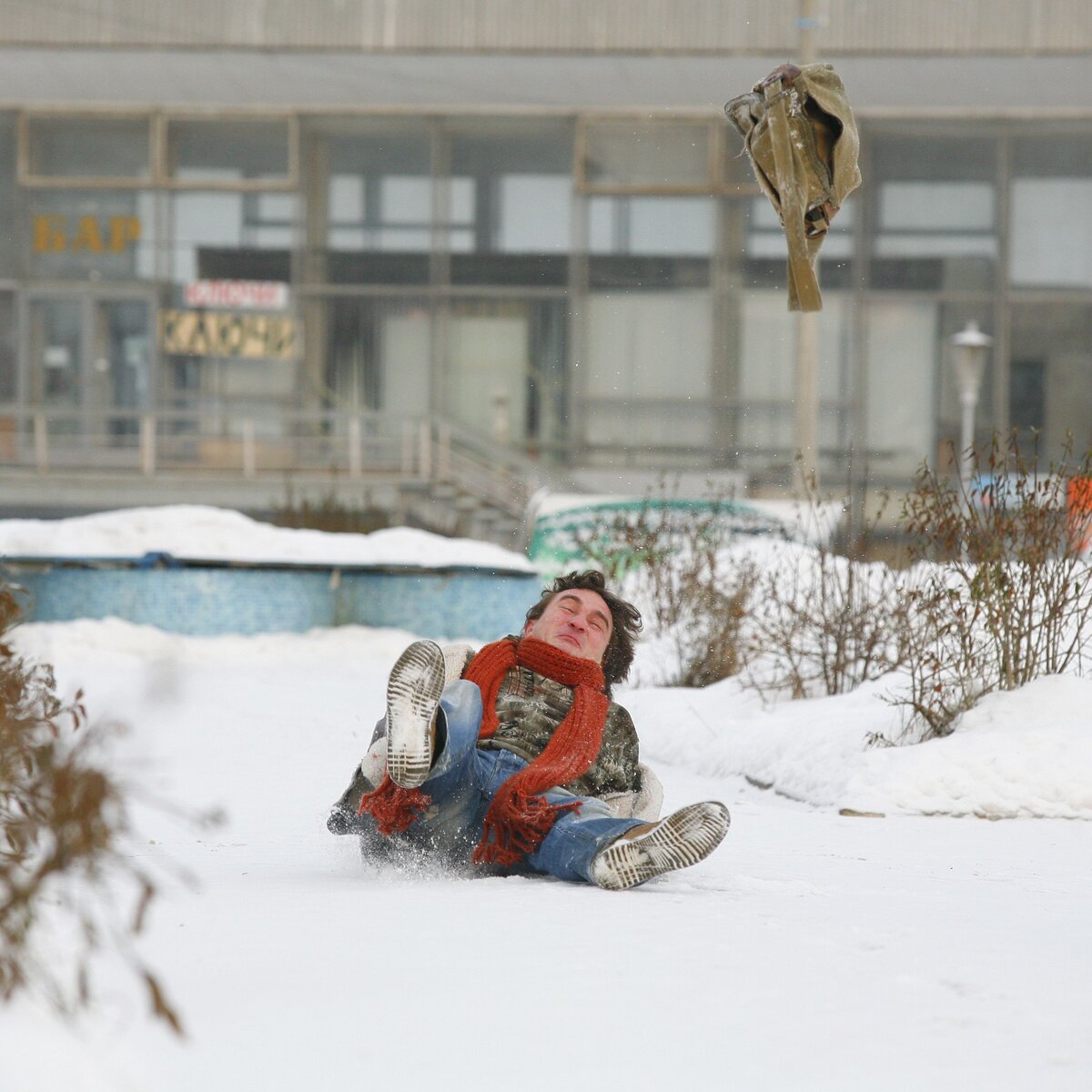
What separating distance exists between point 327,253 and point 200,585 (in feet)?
44.5

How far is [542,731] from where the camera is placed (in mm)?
4496

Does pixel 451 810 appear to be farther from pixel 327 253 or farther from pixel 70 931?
pixel 327 253

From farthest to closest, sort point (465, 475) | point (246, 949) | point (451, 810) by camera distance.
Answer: point (465, 475)
point (451, 810)
point (246, 949)

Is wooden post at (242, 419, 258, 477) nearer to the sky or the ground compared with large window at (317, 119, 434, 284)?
nearer to the ground

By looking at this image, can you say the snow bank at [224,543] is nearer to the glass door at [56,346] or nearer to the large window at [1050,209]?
the glass door at [56,346]

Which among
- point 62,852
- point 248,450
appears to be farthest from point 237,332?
point 62,852

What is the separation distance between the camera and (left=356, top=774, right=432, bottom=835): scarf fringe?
4102 millimetres

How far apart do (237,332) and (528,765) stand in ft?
70.5

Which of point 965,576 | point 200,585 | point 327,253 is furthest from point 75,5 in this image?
point 965,576

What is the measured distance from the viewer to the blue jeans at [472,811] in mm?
4070

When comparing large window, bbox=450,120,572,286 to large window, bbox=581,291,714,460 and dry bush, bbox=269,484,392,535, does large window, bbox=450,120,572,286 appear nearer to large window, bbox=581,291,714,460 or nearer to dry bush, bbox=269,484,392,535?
large window, bbox=581,291,714,460

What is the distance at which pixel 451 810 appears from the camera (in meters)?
4.22

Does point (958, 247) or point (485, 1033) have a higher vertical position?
point (958, 247)

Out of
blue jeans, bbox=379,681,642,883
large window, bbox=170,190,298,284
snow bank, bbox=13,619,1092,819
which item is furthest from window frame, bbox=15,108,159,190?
blue jeans, bbox=379,681,642,883
